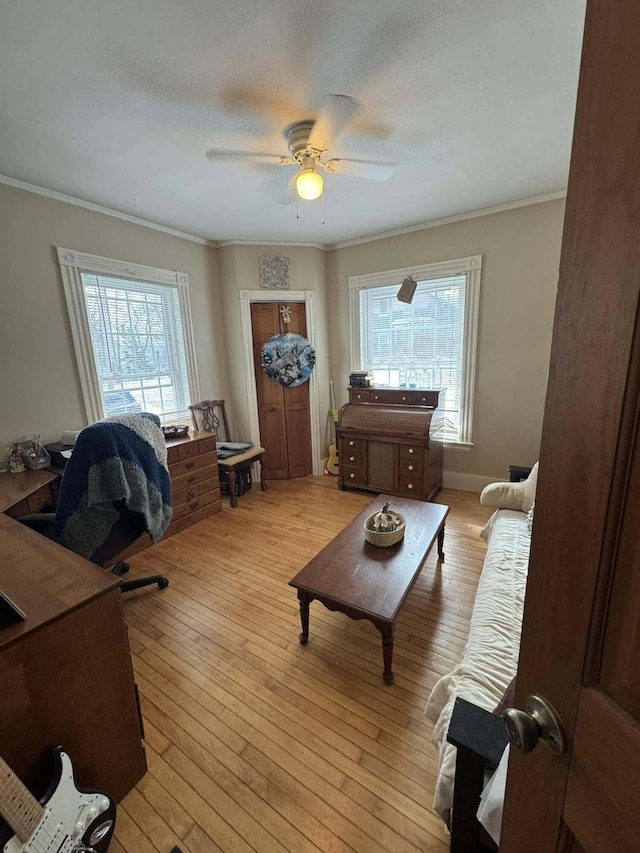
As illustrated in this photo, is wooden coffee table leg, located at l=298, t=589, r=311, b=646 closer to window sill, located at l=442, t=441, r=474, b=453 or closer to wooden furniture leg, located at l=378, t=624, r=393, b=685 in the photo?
wooden furniture leg, located at l=378, t=624, r=393, b=685

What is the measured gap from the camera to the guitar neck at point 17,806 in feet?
2.61

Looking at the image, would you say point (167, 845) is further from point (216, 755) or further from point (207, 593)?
point (207, 593)

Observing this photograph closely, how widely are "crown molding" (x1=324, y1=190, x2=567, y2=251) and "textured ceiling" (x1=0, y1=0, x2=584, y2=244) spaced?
0.41 m

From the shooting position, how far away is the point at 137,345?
10.5 feet

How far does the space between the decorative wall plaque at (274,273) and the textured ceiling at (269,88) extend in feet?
3.89

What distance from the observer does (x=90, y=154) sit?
206cm

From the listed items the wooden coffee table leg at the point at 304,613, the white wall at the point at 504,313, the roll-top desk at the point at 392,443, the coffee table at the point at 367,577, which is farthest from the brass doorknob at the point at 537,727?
the white wall at the point at 504,313

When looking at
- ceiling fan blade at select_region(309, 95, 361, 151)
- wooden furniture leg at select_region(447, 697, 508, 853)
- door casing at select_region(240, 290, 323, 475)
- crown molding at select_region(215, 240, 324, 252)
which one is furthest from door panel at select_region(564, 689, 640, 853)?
crown molding at select_region(215, 240, 324, 252)

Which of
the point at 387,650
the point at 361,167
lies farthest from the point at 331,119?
the point at 387,650

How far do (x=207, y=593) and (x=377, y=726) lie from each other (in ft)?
4.20

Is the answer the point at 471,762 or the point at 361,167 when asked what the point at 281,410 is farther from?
the point at 471,762

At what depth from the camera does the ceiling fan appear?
1.64 m

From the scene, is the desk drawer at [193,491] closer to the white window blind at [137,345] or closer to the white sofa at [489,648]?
the white window blind at [137,345]

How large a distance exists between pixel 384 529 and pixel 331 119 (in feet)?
6.95
